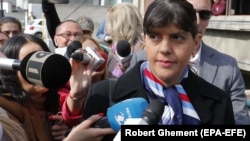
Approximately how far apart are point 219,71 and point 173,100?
0.76 meters

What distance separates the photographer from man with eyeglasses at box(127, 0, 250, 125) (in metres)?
2.22

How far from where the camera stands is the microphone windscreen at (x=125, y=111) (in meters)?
1.34

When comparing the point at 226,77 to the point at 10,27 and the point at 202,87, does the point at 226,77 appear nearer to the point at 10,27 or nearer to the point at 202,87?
the point at 202,87

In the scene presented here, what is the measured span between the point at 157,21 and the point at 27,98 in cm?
75

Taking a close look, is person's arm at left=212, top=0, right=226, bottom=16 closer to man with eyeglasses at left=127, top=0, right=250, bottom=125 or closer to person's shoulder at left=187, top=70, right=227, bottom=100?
man with eyeglasses at left=127, top=0, right=250, bottom=125

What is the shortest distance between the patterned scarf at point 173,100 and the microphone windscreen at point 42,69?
0.40 m

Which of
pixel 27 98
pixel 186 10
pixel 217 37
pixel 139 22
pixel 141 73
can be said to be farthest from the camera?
pixel 217 37

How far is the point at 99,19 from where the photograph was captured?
12570mm

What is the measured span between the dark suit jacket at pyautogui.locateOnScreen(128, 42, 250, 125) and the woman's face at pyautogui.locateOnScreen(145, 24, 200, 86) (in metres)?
0.69

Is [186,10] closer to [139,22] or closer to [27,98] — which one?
[27,98]

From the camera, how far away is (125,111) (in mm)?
1370

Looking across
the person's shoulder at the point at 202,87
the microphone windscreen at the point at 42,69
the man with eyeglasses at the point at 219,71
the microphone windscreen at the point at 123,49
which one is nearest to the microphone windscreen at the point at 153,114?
the microphone windscreen at the point at 42,69

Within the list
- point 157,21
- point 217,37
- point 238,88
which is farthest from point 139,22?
point 217,37

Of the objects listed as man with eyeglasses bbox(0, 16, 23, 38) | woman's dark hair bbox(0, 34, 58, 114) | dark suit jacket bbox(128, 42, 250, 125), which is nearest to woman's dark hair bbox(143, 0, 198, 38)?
woman's dark hair bbox(0, 34, 58, 114)
